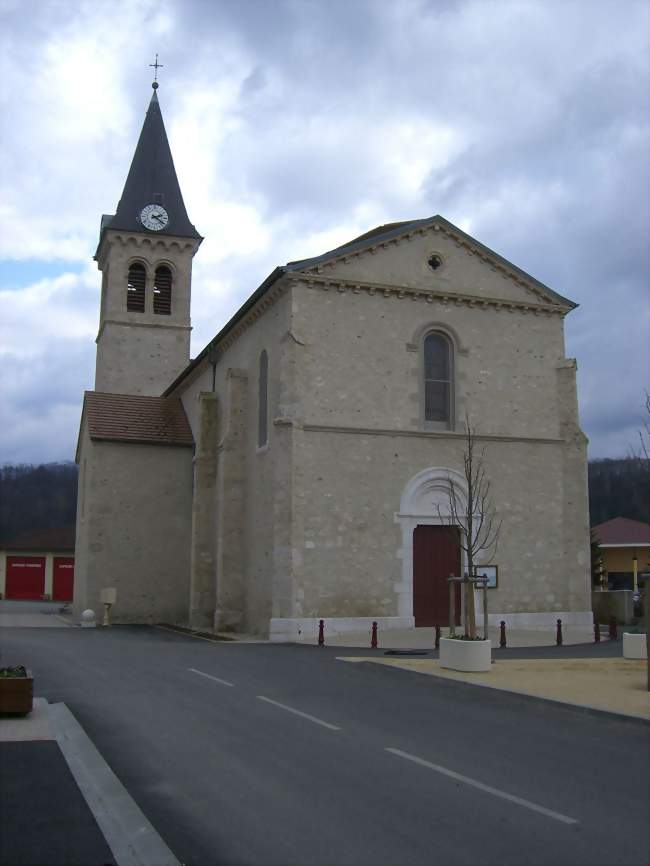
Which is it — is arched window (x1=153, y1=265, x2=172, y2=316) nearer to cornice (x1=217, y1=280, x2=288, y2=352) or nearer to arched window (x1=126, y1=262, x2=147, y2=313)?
arched window (x1=126, y1=262, x2=147, y2=313)

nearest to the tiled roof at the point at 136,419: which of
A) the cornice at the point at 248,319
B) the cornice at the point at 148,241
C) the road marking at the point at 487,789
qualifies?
the cornice at the point at 248,319

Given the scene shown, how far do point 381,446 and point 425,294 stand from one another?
4.41 meters

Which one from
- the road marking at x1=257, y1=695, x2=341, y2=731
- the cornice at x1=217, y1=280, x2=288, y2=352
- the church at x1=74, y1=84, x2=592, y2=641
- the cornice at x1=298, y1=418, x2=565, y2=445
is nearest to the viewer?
the road marking at x1=257, y1=695, x2=341, y2=731

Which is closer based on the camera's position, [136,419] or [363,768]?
[363,768]

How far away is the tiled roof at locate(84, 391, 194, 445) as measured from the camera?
30500 millimetres

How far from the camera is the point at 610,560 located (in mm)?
48250

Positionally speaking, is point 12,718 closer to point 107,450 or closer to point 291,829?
point 291,829

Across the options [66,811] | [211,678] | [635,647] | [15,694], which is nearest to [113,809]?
[66,811]

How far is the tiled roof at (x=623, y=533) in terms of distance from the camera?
46125mm

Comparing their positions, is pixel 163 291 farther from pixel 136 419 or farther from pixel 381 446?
pixel 381 446

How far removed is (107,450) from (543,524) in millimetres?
14484

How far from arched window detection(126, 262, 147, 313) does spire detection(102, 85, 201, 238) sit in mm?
1849

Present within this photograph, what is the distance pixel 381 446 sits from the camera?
23.3 m

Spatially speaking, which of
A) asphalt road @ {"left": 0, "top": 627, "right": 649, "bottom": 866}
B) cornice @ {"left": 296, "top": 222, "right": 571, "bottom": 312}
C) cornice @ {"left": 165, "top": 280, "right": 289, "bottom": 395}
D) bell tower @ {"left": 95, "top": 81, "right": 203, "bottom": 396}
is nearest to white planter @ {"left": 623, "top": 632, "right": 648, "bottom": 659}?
asphalt road @ {"left": 0, "top": 627, "right": 649, "bottom": 866}
